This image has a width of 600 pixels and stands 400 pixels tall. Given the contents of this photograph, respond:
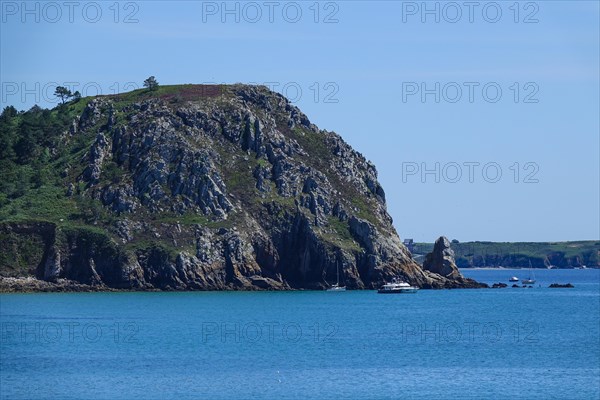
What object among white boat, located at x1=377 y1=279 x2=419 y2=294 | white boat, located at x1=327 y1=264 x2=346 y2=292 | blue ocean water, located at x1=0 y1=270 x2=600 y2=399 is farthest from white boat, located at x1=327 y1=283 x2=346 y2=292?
blue ocean water, located at x1=0 y1=270 x2=600 y2=399

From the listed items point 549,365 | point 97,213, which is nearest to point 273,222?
point 97,213

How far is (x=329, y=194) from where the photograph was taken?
199125mm

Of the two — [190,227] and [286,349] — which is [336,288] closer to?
[190,227]

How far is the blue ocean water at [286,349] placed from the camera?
75.4 meters

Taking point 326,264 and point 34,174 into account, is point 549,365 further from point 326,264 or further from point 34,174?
point 34,174

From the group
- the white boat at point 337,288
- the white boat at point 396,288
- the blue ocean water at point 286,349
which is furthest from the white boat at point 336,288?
the blue ocean water at point 286,349

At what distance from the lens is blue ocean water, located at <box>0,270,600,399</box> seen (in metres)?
75.4

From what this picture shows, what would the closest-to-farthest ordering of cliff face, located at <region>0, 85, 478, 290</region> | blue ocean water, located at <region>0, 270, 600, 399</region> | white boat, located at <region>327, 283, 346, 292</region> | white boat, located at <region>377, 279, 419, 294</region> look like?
blue ocean water, located at <region>0, 270, 600, 399</region> → cliff face, located at <region>0, 85, 478, 290</region> → white boat, located at <region>377, 279, 419, 294</region> → white boat, located at <region>327, 283, 346, 292</region>

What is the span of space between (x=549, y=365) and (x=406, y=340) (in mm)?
20926

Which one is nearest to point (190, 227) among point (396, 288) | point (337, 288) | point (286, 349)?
point (337, 288)

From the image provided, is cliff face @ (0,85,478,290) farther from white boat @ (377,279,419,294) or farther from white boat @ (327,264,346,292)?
white boat @ (377,279,419,294)

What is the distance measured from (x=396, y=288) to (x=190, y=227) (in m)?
35.4

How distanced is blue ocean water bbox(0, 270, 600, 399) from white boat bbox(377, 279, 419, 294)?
22.0m

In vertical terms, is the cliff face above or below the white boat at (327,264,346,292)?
above
